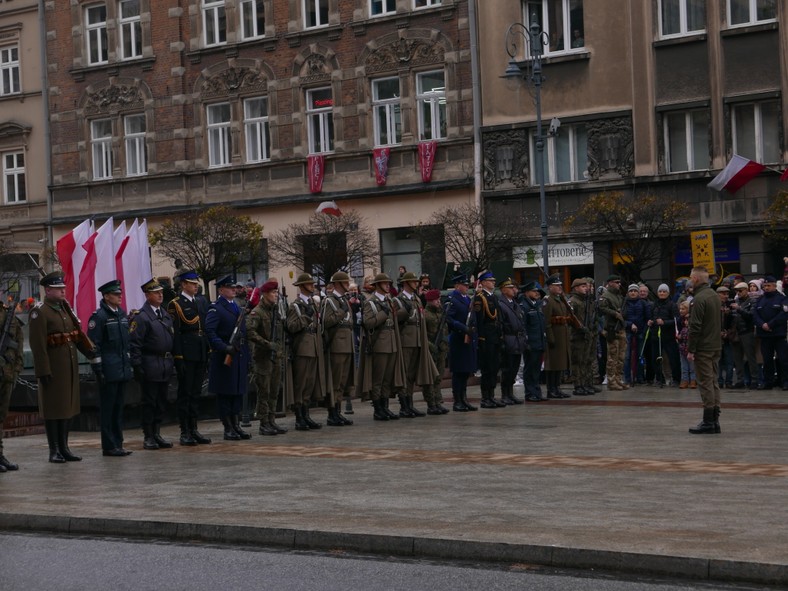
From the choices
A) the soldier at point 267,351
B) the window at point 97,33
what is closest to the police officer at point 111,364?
the soldier at point 267,351

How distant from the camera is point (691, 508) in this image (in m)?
10.8

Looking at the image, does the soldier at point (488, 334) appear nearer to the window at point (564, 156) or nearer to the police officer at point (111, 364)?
the police officer at point (111, 364)

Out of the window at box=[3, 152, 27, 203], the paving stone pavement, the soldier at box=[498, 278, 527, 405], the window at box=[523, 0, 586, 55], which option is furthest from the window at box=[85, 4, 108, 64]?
the paving stone pavement

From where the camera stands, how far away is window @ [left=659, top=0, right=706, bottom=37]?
1423 inches

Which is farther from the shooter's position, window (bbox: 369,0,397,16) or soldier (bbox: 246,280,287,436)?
window (bbox: 369,0,397,16)

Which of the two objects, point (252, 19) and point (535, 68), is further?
point (252, 19)

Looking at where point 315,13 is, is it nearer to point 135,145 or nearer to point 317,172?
point 317,172

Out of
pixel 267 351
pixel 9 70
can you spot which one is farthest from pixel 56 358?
pixel 9 70

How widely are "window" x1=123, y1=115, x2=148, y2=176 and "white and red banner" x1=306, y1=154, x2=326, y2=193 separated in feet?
21.9

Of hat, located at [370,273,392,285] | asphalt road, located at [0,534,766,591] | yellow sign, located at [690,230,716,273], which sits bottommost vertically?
asphalt road, located at [0,534,766,591]

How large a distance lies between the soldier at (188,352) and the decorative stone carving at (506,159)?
2206 centimetres

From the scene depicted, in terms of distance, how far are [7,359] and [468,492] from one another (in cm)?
590

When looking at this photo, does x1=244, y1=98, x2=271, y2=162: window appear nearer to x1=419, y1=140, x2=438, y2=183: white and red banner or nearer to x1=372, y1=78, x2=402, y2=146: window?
x1=372, y1=78, x2=402, y2=146: window

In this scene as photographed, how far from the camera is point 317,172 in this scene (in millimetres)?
41906
